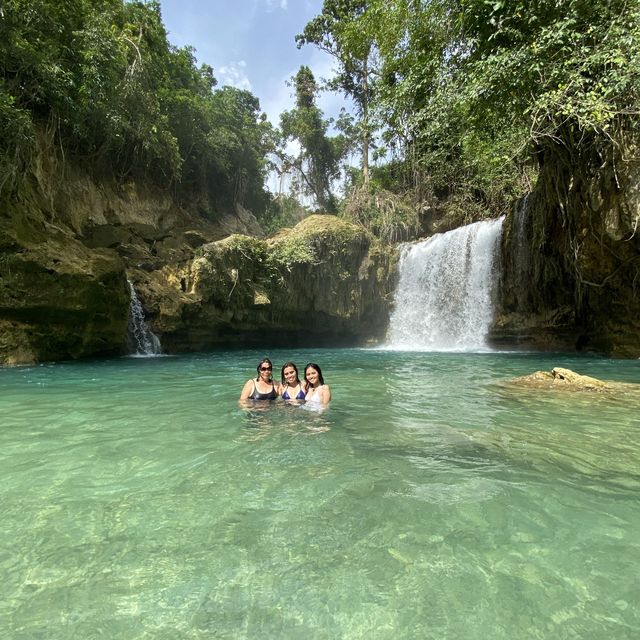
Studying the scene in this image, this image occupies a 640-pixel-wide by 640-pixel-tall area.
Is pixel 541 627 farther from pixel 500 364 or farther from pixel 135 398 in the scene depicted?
pixel 500 364

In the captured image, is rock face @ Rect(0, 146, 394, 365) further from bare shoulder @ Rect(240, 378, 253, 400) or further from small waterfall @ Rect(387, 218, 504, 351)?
bare shoulder @ Rect(240, 378, 253, 400)

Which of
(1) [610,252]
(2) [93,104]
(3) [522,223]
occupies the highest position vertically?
(2) [93,104]

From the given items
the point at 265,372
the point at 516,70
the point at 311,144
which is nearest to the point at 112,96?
the point at 516,70

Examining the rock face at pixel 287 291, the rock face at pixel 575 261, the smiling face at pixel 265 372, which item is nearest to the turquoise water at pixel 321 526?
the smiling face at pixel 265 372

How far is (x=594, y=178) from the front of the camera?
1195 cm

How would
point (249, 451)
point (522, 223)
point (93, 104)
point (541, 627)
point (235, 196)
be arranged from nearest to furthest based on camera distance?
point (541, 627) < point (249, 451) < point (93, 104) < point (522, 223) < point (235, 196)

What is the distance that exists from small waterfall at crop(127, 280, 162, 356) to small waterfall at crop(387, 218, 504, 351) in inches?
424

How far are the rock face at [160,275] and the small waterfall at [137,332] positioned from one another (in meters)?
0.35

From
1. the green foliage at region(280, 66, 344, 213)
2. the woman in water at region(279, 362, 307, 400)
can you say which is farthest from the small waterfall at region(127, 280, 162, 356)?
the green foliage at region(280, 66, 344, 213)

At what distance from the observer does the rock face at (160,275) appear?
12398 millimetres

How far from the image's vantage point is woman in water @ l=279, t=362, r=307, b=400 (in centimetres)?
649

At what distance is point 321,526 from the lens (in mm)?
2723

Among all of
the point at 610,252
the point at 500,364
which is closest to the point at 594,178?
the point at 610,252

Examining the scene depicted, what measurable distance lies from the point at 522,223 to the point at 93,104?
51.1 feet
